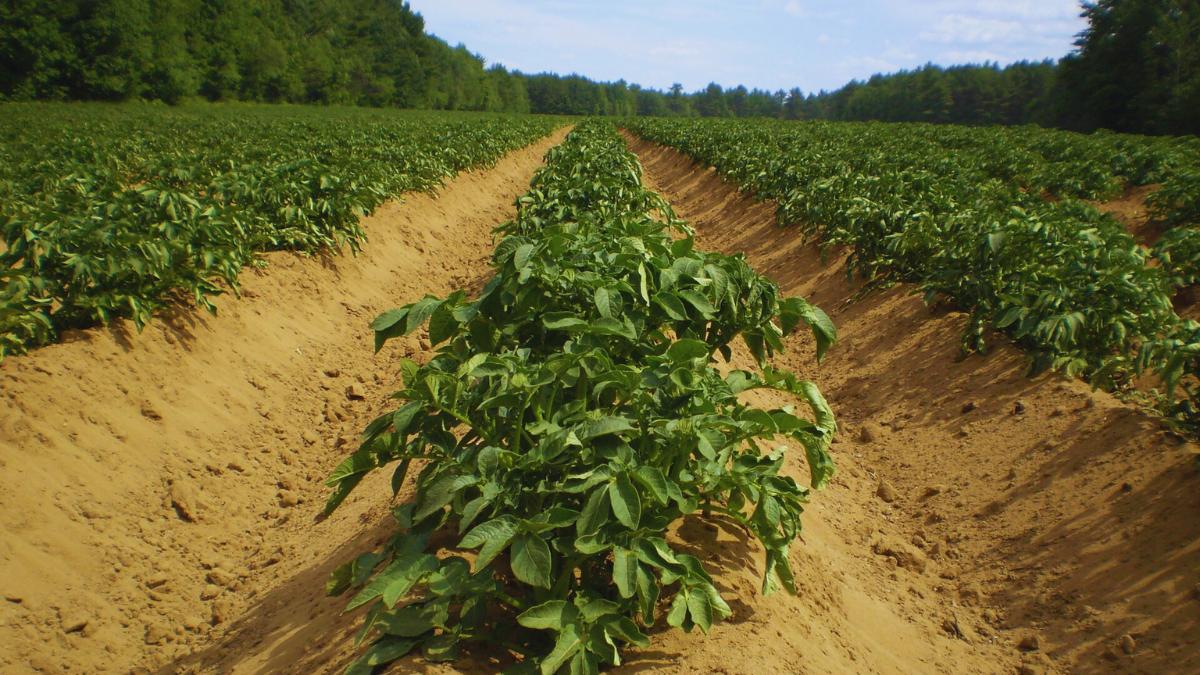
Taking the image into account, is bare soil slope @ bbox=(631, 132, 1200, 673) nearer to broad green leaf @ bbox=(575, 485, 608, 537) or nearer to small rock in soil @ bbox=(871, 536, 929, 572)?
small rock in soil @ bbox=(871, 536, 929, 572)

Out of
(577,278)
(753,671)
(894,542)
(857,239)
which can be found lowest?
(894,542)

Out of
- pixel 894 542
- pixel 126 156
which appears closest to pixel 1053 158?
pixel 894 542

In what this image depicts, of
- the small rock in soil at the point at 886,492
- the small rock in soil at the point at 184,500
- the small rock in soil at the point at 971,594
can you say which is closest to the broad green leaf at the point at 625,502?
the small rock in soil at the point at 971,594

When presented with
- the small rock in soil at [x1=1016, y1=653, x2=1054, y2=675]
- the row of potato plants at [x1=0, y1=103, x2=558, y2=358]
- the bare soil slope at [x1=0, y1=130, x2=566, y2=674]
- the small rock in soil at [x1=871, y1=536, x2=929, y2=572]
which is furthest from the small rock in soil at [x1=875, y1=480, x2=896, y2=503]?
the row of potato plants at [x1=0, y1=103, x2=558, y2=358]

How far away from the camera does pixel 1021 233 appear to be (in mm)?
5367

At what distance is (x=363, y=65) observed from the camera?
74000mm

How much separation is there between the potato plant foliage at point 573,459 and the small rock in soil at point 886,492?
185 cm

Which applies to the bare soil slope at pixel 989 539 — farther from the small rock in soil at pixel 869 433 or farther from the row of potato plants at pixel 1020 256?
the row of potato plants at pixel 1020 256

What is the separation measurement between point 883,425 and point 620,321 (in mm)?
3333

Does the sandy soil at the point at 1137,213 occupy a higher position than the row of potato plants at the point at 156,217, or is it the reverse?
the row of potato plants at the point at 156,217

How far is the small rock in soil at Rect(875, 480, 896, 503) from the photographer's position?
458 centimetres

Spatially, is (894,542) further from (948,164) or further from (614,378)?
(948,164)

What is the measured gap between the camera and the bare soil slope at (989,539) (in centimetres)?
294

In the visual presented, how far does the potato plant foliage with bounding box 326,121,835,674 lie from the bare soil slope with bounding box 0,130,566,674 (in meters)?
0.70
